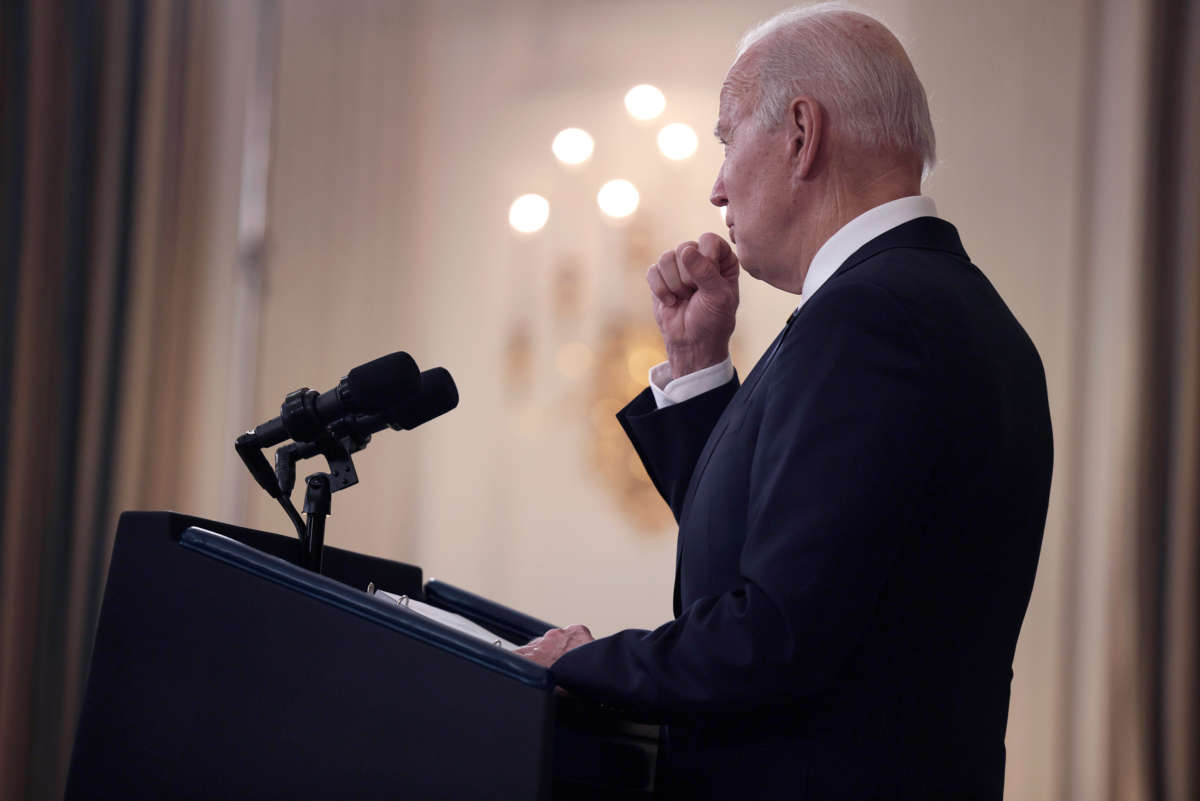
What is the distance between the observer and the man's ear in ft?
3.92

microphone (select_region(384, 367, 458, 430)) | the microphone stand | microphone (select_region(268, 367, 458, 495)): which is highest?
microphone (select_region(384, 367, 458, 430))

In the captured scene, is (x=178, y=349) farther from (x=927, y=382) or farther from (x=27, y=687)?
(x=927, y=382)

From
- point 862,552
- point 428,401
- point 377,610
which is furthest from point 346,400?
point 862,552

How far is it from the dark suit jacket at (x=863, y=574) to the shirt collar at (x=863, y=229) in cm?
10

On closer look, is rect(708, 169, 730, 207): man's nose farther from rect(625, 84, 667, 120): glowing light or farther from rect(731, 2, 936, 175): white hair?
rect(625, 84, 667, 120): glowing light

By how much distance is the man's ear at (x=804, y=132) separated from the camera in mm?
1196

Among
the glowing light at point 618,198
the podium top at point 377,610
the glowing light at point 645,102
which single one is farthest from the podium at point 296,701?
the glowing light at point 645,102

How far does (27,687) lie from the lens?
3.09m

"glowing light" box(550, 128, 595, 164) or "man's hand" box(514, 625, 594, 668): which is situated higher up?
"glowing light" box(550, 128, 595, 164)

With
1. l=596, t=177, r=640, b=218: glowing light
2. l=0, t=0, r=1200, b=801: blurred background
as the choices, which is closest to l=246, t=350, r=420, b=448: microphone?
l=0, t=0, r=1200, b=801: blurred background

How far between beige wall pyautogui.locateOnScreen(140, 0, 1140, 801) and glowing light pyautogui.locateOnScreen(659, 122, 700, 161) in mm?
38

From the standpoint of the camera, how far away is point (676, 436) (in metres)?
1.46

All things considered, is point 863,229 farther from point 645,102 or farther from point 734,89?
point 645,102

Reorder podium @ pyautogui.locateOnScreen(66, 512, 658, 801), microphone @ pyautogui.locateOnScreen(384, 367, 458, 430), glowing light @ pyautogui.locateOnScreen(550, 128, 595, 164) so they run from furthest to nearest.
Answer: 1. glowing light @ pyautogui.locateOnScreen(550, 128, 595, 164)
2. microphone @ pyautogui.locateOnScreen(384, 367, 458, 430)
3. podium @ pyautogui.locateOnScreen(66, 512, 658, 801)
